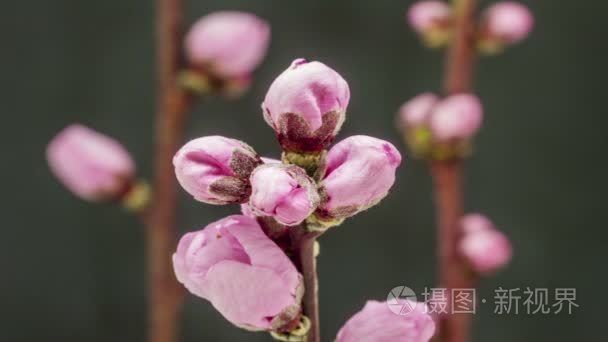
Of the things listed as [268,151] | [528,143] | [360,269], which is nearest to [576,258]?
[528,143]

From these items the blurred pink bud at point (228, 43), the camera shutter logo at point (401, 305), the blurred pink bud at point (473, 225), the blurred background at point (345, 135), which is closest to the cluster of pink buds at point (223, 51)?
the blurred pink bud at point (228, 43)

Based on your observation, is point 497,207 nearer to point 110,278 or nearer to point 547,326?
point 547,326

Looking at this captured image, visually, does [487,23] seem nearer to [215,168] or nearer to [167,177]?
[167,177]

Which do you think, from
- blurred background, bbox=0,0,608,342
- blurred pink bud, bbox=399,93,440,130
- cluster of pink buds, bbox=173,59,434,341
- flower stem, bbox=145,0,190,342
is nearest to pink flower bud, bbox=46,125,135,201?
flower stem, bbox=145,0,190,342

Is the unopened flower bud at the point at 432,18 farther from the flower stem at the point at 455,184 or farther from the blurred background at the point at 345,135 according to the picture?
the blurred background at the point at 345,135

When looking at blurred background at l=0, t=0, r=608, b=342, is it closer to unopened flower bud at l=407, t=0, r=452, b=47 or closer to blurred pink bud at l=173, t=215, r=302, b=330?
unopened flower bud at l=407, t=0, r=452, b=47
